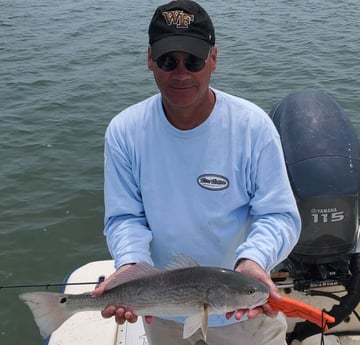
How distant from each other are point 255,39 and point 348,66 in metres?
3.36

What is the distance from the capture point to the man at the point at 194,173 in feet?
9.49

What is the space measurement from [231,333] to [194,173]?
1.07 m

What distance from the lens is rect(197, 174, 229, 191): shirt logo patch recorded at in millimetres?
2998

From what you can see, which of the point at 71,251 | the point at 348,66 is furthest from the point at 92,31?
the point at 71,251

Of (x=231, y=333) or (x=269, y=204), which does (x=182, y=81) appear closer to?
(x=269, y=204)

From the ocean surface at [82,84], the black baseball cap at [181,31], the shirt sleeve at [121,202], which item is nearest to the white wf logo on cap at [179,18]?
the black baseball cap at [181,31]

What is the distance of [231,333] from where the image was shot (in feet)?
10.8

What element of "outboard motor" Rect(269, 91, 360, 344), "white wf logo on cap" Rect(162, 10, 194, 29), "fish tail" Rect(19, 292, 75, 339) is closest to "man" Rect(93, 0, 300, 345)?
"white wf logo on cap" Rect(162, 10, 194, 29)

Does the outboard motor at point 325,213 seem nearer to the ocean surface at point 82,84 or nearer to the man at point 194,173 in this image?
the man at point 194,173

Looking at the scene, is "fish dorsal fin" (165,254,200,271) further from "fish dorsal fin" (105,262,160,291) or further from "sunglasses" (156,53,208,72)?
"sunglasses" (156,53,208,72)

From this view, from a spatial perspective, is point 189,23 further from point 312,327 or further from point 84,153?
point 84,153

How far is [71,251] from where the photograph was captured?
686 centimetres

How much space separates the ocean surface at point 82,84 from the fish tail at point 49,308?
2821 mm

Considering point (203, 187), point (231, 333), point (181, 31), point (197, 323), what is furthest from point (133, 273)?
point (181, 31)
